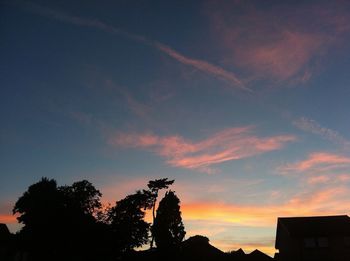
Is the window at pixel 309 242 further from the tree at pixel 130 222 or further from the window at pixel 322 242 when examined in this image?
the tree at pixel 130 222

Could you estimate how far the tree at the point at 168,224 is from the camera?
60.7m

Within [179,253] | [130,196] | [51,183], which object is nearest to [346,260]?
[179,253]

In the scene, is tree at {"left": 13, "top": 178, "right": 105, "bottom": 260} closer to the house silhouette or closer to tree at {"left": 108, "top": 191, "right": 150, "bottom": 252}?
tree at {"left": 108, "top": 191, "right": 150, "bottom": 252}

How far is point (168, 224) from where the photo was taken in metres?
62.2

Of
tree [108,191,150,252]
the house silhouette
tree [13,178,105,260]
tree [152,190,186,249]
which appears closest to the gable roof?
the house silhouette

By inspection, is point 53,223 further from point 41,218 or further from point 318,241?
point 318,241

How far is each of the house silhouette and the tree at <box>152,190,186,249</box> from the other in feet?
59.8

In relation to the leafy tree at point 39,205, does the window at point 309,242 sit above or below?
below

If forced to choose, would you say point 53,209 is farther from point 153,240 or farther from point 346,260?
point 346,260

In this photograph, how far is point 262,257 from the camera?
59.1 meters

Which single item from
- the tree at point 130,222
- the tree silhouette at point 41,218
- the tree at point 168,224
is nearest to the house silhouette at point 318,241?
the tree at point 168,224

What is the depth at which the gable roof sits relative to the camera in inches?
1848

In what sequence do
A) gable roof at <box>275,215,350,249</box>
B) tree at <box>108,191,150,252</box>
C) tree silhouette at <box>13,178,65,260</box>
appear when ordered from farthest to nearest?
1. tree at <box>108,191,150,252</box>
2. tree silhouette at <box>13,178,65,260</box>
3. gable roof at <box>275,215,350,249</box>

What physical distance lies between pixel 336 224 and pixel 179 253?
25.0 meters
